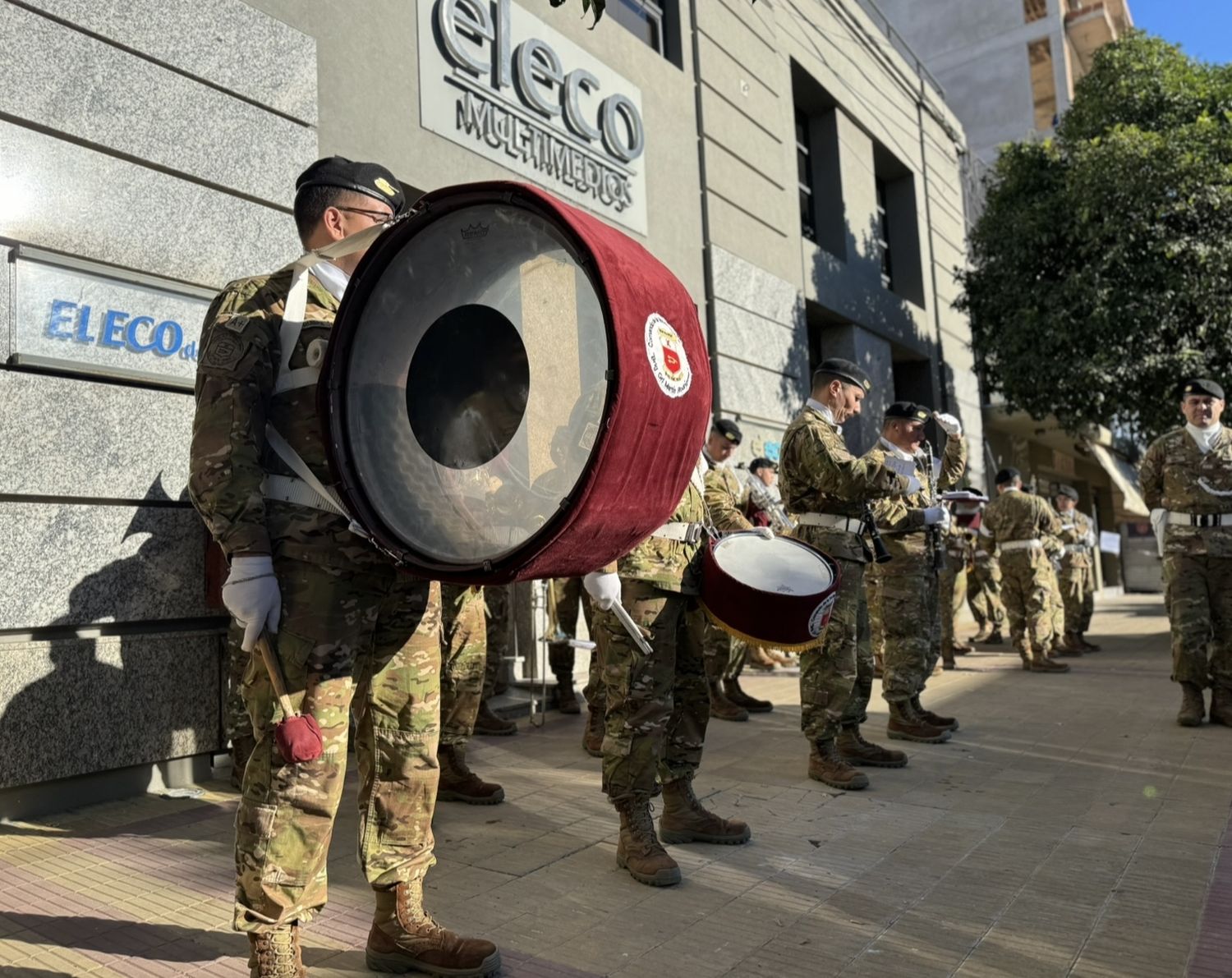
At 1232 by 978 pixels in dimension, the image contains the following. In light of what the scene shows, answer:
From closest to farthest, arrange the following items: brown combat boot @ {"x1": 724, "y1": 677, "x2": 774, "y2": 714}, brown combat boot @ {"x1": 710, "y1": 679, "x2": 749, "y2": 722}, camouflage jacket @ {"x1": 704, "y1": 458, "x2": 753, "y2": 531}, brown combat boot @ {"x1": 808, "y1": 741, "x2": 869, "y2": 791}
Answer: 1. brown combat boot @ {"x1": 808, "y1": 741, "x2": 869, "y2": 791}
2. camouflage jacket @ {"x1": 704, "y1": 458, "x2": 753, "y2": 531}
3. brown combat boot @ {"x1": 710, "y1": 679, "x2": 749, "y2": 722}
4. brown combat boot @ {"x1": 724, "y1": 677, "x2": 774, "y2": 714}

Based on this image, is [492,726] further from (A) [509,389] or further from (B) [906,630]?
(A) [509,389]

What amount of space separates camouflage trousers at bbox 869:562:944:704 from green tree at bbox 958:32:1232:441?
9.07 metres

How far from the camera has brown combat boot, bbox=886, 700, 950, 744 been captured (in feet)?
18.6

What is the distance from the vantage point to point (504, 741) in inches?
224

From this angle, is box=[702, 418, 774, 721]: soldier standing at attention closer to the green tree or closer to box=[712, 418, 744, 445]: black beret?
box=[712, 418, 744, 445]: black beret

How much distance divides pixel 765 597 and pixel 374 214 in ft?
6.23

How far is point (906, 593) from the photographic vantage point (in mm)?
5660

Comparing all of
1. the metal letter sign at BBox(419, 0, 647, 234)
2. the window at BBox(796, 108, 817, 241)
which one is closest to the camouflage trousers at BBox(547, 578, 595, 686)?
the metal letter sign at BBox(419, 0, 647, 234)

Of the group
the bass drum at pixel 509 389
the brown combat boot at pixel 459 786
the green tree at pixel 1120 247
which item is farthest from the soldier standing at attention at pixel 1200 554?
the green tree at pixel 1120 247

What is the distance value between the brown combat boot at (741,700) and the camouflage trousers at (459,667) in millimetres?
2929

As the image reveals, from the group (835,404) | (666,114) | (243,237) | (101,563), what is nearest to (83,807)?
(101,563)

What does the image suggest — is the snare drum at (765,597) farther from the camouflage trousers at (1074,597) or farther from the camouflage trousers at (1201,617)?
the camouflage trousers at (1074,597)

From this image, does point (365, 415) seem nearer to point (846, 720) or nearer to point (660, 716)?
point (660, 716)

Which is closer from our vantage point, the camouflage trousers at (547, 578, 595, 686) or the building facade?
the building facade
